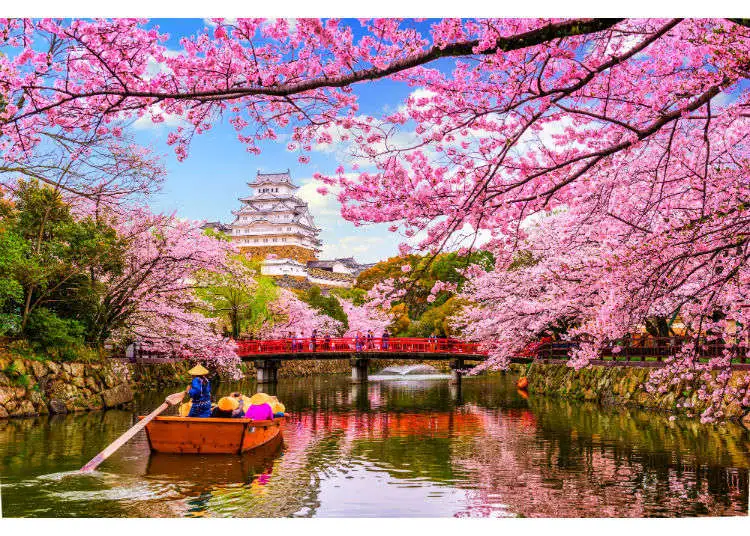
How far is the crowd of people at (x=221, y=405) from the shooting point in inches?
356

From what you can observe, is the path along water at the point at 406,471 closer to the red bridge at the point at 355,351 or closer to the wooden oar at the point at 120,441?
the wooden oar at the point at 120,441

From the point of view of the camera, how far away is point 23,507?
6.28 m

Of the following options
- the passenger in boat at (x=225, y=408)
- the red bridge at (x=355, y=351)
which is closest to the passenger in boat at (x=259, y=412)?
the passenger in boat at (x=225, y=408)

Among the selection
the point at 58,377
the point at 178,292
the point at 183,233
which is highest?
the point at 183,233

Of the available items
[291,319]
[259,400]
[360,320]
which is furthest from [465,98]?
[360,320]

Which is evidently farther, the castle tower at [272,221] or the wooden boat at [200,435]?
the castle tower at [272,221]

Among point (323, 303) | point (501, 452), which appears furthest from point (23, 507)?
point (323, 303)

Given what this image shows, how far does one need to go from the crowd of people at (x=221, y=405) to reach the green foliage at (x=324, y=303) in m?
22.7

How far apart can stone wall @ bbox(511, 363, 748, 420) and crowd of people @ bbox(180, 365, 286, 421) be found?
21.4ft

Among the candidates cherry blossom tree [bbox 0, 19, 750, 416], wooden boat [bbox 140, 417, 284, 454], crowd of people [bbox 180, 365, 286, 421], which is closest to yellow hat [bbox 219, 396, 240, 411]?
crowd of people [bbox 180, 365, 286, 421]

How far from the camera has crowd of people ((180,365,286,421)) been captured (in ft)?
29.7

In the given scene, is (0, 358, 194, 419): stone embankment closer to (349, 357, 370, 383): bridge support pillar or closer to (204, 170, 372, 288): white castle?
(204, 170, 372, 288): white castle
